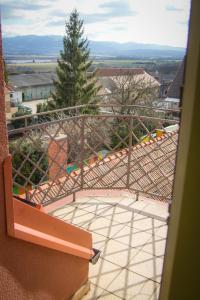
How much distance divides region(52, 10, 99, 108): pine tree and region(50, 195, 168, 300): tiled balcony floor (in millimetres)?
15677

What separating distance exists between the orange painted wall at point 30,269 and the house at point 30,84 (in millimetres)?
26731

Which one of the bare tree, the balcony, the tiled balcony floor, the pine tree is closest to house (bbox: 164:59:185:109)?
the balcony

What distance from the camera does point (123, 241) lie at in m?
2.88

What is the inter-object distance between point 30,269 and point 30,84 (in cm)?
3480

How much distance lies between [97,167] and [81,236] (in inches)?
79.2

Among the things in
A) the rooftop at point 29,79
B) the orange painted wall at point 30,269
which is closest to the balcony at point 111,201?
the orange painted wall at point 30,269

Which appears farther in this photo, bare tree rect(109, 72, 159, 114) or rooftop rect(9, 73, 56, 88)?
rooftop rect(9, 73, 56, 88)

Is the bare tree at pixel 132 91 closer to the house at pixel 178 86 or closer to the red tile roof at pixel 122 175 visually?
the red tile roof at pixel 122 175

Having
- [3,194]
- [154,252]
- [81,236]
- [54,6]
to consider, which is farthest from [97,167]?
[54,6]

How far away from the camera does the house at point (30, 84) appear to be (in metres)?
29.9

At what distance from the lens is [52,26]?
19797 millimetres

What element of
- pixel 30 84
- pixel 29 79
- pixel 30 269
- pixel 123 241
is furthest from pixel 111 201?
pixel 29 79

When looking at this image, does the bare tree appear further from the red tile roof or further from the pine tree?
the red tile roof

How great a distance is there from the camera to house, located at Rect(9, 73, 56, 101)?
98.0ft
